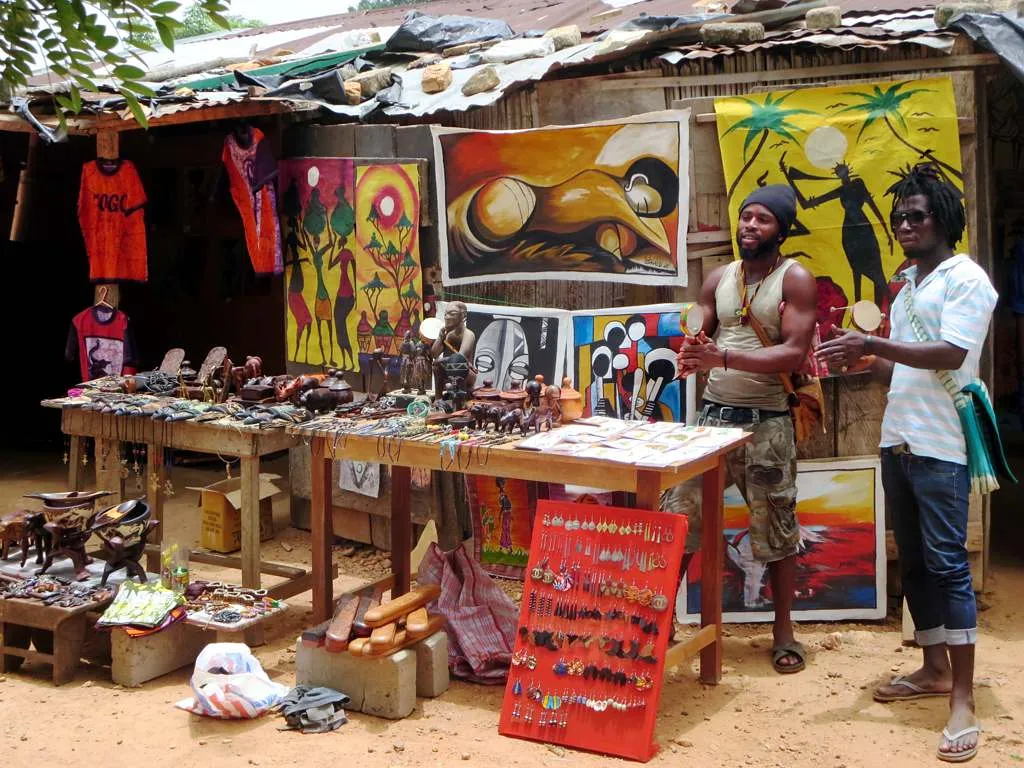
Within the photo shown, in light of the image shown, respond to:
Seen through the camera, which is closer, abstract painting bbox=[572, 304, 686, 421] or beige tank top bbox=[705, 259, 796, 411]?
beige tank top bbox=[705, 259, 796, 411]

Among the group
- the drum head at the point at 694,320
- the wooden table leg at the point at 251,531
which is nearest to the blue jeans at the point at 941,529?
the drum head at the point at 694,320

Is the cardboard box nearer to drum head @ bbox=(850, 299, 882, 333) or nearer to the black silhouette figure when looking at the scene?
the black silhouette figure

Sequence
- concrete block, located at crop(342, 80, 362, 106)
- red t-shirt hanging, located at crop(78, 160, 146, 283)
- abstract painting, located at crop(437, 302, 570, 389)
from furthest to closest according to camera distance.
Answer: red t-shirt hanging, located at crop(78, 160, 146, 283)
concrete block, located at crop(342, 80, 362, 106)
abstract painting, located at crop(437, 302, 570, 389)

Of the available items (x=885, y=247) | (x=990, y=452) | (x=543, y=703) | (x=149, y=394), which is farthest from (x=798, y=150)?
(x=149, y=394)

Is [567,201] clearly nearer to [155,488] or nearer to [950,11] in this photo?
[950,11]

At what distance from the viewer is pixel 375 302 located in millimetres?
7691

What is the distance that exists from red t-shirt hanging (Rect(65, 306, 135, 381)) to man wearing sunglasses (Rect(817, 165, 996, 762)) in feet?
17.4

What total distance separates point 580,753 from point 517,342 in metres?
2.91

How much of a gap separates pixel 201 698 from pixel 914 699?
3.16 m

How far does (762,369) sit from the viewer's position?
545cm

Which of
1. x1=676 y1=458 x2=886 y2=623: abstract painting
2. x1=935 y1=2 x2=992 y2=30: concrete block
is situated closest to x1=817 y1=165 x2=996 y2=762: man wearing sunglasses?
x1=676 y1=458 x2=886 y2=623: abstract painting

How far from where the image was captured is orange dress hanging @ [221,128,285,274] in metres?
7.90

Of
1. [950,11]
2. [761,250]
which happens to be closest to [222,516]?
[761,250]

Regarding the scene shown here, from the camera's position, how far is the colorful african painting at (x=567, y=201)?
6609 mm
